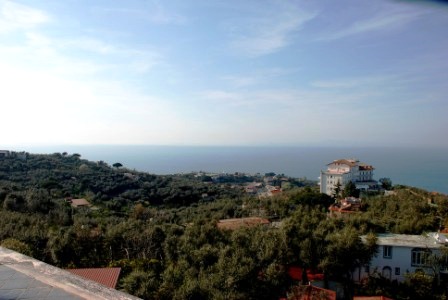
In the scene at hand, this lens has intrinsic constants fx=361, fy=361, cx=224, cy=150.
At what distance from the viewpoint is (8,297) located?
107 inches

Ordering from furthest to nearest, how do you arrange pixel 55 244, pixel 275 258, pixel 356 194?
pixel 356 194
pixel 55 244
pixel 275 258

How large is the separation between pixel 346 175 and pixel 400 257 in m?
26.8

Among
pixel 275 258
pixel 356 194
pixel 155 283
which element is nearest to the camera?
pixel 155 283

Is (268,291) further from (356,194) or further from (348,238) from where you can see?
(356,194)

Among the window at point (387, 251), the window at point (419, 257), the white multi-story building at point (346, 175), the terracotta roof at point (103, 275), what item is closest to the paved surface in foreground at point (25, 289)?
the terracotta roof at point (103, 275)

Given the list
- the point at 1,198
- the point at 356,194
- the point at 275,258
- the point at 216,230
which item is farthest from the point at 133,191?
the point at 275,258

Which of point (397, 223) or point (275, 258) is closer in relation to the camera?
point (275, 258)

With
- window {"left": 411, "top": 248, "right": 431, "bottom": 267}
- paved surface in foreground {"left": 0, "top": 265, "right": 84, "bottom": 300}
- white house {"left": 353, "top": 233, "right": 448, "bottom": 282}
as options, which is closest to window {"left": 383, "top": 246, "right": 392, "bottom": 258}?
white house {"left": 353, "top": 233, "right": 448, "bottom": 282}

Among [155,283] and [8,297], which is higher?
[8,297]

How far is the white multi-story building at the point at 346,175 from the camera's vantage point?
4256cm

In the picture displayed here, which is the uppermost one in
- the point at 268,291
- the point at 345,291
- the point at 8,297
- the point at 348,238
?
the point at 8,297

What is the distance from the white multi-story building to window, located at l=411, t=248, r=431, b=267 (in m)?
25.3

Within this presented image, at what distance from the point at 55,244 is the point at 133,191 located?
26.1 meters

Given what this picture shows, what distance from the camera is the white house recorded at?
54.6ft
